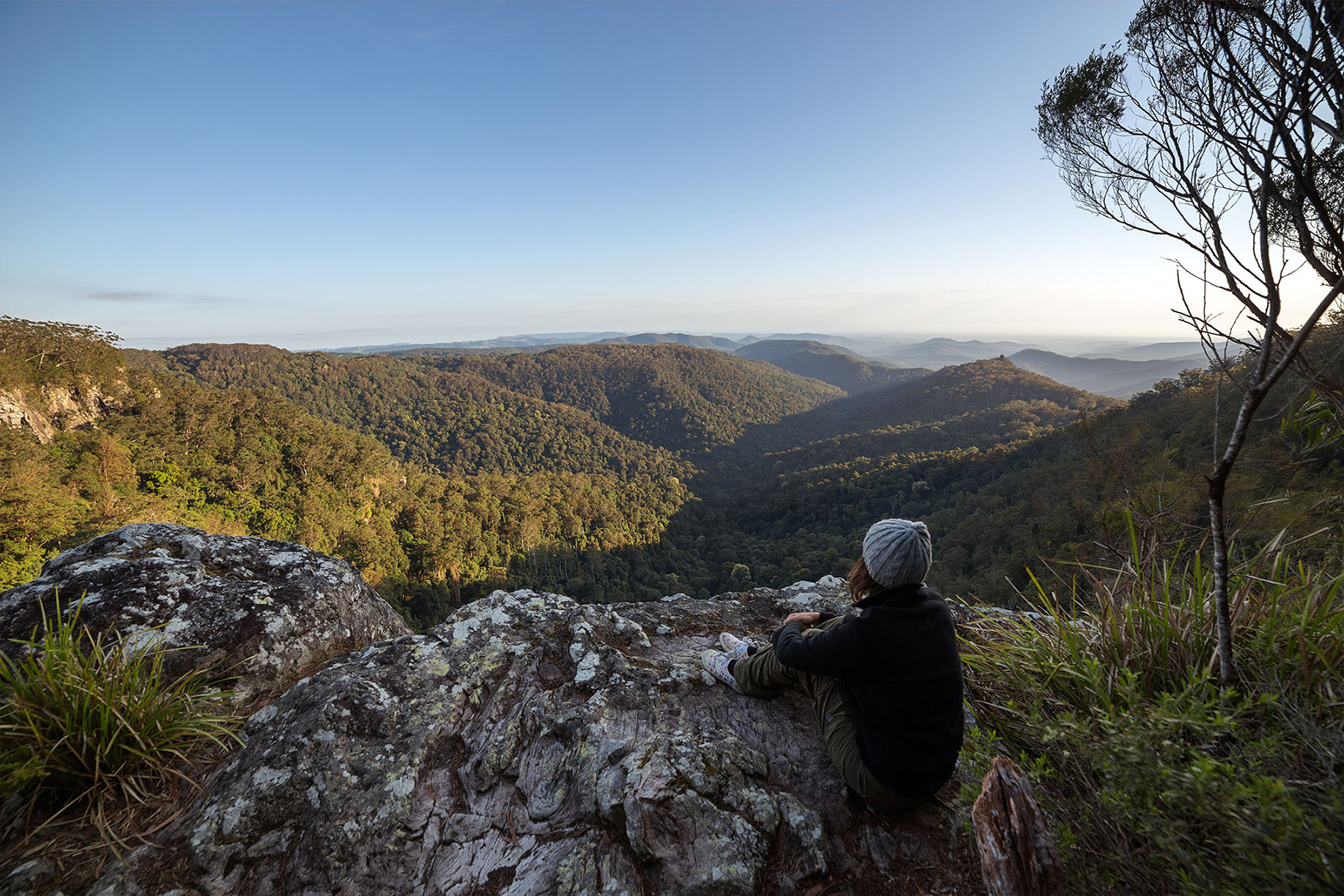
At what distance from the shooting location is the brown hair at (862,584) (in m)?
2.77

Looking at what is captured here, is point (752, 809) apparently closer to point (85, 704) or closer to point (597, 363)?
point (85, 704)

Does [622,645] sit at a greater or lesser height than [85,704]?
lesser

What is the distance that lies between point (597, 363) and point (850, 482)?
454ft

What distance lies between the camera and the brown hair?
109 inches

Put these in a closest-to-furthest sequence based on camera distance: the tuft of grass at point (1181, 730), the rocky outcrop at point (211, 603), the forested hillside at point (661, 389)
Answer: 1. the tuft of grass at point (1181, 730)
2. the rocky outcrop at point (211, 603)
3. the forested hillside at point (661, 389)

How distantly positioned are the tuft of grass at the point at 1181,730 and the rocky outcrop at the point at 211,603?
5428 millimetres

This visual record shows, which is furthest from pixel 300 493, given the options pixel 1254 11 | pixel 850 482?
pixel 850 482

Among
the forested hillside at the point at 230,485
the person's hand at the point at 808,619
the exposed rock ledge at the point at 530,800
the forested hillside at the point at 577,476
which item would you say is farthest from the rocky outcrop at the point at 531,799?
the forested hillside at the point at 230,485

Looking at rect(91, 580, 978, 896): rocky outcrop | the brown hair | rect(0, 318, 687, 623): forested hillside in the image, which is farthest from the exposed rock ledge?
rect(0, 318, 687, 623): forested hillside

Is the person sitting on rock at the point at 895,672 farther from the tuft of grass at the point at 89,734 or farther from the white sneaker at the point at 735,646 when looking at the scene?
the tuft of grass at the point at 89,734

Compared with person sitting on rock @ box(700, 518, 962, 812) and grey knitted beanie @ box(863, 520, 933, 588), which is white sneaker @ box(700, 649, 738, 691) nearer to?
person sitting on rock @ box(700, 518, 962, 812)

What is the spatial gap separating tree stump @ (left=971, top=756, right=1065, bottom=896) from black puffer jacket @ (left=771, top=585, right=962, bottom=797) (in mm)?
428

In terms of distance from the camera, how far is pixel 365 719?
3328 millimetres

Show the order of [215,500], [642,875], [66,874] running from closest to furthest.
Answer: [66,874] → [642,875] → [215,500]
